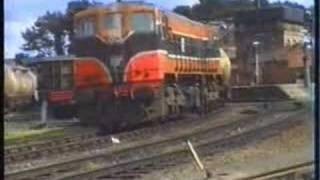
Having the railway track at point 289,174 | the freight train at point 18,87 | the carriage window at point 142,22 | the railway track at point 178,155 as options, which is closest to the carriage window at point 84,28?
the carriage window at point 142,22

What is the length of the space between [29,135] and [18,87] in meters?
0.58

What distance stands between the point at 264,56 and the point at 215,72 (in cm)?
29

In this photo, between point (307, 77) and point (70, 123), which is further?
point (307, 77)

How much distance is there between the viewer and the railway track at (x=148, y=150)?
2970 mm

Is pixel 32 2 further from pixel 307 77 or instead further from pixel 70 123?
pixel 307 77

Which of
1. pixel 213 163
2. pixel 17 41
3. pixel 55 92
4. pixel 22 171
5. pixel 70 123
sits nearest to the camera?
pixel 17 41

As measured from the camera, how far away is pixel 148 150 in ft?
11.5

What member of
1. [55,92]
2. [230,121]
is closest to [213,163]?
[230,121]

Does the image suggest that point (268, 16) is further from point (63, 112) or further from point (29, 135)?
point (29, 135)

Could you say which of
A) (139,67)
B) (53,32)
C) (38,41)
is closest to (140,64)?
(139,67)

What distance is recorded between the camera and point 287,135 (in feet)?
11.5

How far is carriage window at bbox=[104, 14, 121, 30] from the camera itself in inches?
102

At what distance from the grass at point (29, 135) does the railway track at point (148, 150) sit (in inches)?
10.8

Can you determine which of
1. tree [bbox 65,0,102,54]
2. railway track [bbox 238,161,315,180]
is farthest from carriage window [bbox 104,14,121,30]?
railway track [bbox 238,161,315,180]
